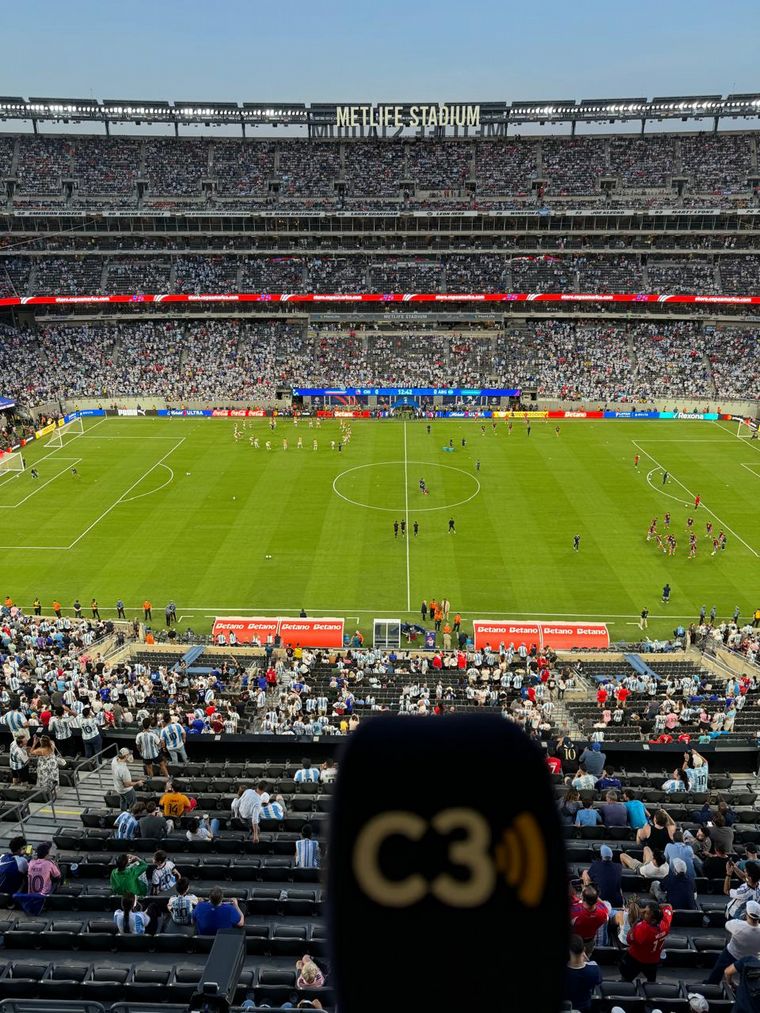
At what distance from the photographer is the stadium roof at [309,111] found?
261 feet

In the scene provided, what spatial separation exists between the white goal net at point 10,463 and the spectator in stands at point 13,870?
48.5 m

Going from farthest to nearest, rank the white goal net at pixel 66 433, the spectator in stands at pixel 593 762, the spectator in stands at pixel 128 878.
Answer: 1. the white goal net at pixel 66 433
2. the spectator in stands at pixel 593 762
3. the spectator in stands at pixel 128 878

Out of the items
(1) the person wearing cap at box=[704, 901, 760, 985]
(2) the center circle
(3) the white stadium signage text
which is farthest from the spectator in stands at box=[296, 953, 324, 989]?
(3) the white stadium signage text

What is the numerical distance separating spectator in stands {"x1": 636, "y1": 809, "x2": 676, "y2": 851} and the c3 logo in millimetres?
10899

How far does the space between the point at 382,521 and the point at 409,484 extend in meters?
6.88

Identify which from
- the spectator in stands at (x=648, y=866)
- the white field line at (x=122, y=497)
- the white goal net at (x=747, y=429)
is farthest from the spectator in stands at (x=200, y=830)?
the white goal net at (x=747, y=429)

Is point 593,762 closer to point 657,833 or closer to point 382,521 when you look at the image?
point 657,833

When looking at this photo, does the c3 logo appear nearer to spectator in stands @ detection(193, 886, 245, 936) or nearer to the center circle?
spectator in stands @ detection(193, 886, 245, 936)

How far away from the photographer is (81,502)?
48281mm

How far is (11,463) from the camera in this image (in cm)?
5497

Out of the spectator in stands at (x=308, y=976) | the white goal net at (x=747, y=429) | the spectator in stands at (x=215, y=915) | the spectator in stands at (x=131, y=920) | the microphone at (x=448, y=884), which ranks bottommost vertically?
the spectator in stands at (x=131, y=920)

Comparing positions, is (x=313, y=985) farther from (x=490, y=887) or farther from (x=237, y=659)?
(x=237, y=659)

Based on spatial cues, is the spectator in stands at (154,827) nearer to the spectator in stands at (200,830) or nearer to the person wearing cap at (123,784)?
the spectator in stands at (200,830)

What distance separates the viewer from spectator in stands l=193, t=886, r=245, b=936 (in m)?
8.97
